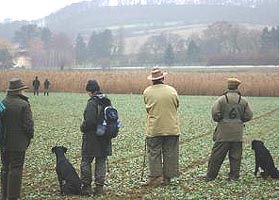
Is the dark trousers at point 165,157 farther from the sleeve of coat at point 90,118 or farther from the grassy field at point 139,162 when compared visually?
the sleeve of coat at point 90,118

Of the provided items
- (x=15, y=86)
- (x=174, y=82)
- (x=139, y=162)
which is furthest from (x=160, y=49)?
(x=15, y=86)

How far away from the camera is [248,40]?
374 feet

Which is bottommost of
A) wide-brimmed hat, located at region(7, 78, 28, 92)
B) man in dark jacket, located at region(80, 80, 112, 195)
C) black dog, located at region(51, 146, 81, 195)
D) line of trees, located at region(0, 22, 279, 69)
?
black dog, located at region(51, 146, 81, 195)

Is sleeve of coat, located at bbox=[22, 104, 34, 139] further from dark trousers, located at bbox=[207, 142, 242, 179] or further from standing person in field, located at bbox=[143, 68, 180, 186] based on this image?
dark trousers, located at bbox=[207, 142, 242, 179]

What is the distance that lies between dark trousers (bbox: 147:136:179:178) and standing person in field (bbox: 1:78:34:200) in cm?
239

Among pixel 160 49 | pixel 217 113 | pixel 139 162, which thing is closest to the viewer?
pixel 217 113

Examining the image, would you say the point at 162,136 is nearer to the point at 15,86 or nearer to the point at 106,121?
the point at 106,121

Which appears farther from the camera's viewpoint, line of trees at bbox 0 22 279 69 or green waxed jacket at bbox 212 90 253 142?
line of trees at bbox 0 22 279 69

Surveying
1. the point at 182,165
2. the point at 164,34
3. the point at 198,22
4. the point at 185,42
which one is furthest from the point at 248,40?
the point at 182,165

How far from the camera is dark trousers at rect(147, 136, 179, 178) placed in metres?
9.57

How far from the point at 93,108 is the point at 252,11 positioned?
194832mm

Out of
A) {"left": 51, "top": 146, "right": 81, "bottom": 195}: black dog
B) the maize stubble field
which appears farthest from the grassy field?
{"left": 51, "top": 146, "right": 81, "bottom": 195}: black dog

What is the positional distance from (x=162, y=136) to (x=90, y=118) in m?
1.54

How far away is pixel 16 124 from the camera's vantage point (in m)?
8.31
